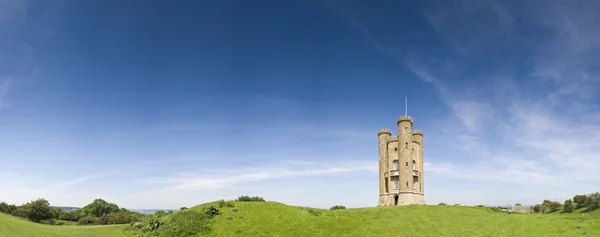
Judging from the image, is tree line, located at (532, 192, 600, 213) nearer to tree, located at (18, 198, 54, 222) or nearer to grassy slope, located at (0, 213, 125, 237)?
grassy slope, located at (0, 213, 125, 237)

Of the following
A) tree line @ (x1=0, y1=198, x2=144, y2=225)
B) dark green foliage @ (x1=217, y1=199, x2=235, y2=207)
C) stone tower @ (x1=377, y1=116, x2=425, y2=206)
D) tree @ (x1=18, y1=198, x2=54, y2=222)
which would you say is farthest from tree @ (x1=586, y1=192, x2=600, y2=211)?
tree @ (x1=18, y1=198, x2=54, y2=222)

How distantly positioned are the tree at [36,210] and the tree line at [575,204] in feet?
407

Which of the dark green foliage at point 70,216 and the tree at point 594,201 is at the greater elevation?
the tree at point 594,201

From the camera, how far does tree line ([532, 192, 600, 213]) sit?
8850 cm

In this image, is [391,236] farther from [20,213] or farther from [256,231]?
[20,213]

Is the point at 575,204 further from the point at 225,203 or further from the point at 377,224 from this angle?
the point at 225,203

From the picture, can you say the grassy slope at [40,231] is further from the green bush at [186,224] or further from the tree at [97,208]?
the tree at [97,208]

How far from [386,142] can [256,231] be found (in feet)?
152

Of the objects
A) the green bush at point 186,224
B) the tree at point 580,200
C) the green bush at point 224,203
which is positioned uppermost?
the tree at point 580,200

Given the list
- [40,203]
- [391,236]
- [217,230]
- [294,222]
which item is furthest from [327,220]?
[40,203]

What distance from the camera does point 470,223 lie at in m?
43.5

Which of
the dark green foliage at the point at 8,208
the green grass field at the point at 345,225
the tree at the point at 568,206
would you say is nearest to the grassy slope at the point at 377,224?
the green grass field at the point at 345,225

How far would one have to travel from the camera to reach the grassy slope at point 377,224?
3684 cm

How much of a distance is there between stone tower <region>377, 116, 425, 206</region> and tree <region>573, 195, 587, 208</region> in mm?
55013
